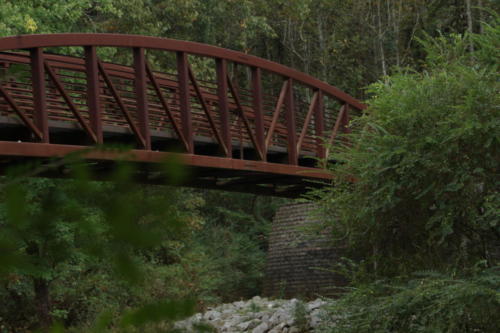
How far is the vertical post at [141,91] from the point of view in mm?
14633

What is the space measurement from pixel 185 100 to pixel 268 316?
6446 millimetres

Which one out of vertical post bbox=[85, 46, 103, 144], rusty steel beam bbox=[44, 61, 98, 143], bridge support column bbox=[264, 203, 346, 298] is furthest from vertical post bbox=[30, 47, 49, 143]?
bridge support column bbox=[264, 203, 346, 298]

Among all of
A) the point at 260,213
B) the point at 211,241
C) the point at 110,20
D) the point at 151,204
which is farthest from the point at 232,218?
the point at 151,204

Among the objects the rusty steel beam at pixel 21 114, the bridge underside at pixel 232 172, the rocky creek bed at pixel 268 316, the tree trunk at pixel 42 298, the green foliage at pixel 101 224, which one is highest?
the rusty steel beam at pixel 21 114

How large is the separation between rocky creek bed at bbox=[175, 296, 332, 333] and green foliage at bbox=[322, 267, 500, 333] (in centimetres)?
256

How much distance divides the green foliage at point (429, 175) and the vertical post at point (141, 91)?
9.35 feet

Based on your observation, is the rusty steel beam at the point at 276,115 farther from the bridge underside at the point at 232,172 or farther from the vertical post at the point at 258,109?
the bridge underside at the point at 232,172

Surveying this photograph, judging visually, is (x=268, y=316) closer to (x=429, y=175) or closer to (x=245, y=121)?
(x=245, y=121)

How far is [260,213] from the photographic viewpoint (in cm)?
3309

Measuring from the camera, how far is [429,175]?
13.0m

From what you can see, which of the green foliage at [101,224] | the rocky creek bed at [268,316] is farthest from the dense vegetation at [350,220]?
the rocky creek bed at [268,316]

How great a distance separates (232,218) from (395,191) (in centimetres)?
1932

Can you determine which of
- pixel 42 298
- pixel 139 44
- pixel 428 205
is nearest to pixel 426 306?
pixel 428 205

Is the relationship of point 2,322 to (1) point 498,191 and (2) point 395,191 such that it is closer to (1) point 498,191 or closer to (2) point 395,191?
(2) point 395,191
